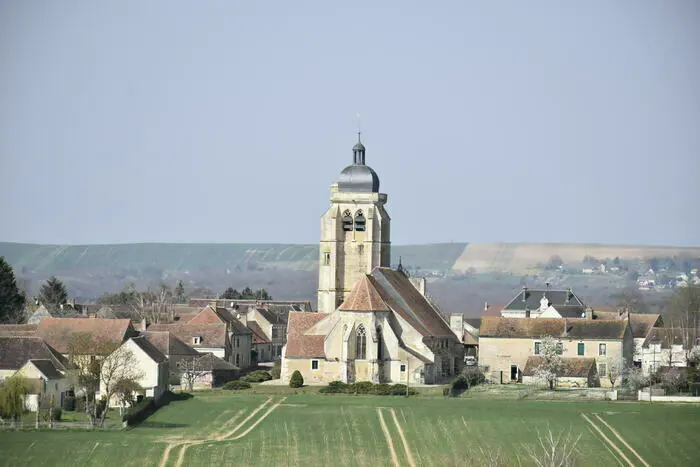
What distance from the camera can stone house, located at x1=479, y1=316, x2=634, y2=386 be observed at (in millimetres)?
97000

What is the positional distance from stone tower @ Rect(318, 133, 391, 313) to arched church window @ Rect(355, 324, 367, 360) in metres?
16.0

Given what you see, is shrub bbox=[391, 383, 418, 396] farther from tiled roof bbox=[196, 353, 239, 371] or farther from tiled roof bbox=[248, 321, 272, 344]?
tiled roof bbox=[248, 321, 272, 344]

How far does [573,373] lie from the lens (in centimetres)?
9419

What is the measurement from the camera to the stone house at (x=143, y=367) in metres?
81.8

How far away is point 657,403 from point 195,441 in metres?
27.1

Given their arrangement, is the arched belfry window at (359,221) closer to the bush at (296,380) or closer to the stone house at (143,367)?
the bush at (296,380)

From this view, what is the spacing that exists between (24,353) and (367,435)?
70.3 feet

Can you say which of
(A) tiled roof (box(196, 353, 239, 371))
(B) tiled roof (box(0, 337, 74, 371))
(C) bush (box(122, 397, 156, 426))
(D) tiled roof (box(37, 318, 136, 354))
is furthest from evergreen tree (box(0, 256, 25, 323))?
Answer: (C) bush (box(122, 397, 156, 426))

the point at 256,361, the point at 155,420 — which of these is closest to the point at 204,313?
the point at 256,361

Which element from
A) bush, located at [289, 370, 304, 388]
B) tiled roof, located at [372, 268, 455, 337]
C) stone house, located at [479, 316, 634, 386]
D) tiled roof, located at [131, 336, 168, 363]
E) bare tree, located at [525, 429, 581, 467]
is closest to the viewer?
bare tree, located at [525, 429, 581, 467]

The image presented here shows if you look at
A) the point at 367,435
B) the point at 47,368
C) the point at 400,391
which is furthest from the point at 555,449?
the point at 47,368

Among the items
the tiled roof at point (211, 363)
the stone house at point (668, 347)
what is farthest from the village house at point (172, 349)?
the stone house at point (668, 347)

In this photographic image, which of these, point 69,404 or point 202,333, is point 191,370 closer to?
point 202,333

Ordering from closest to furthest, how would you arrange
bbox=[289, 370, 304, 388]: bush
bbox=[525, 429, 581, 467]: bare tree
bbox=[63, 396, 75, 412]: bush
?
1. bbox=[525, 429, 581, 467]: bare tree
2. bbox=[63, 396, 75, 412]: bush
3. bbox=[289, 370, 304, 388]: bush
